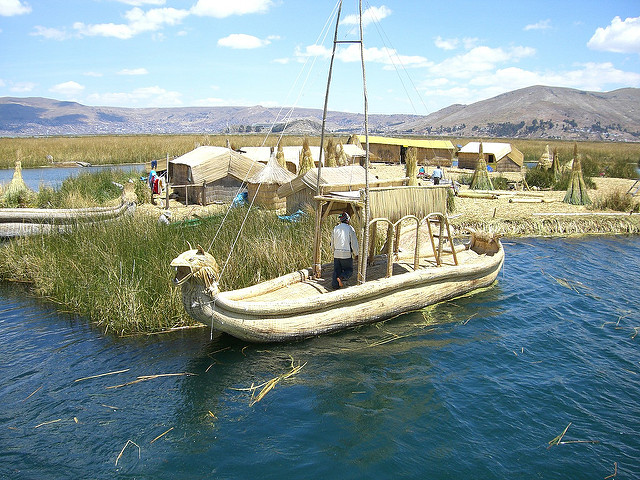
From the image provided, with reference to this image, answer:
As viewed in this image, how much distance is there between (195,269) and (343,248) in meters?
2.75

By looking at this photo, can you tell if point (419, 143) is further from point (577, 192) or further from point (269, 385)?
point (269, 385)

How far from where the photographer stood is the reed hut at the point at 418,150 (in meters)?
35.3

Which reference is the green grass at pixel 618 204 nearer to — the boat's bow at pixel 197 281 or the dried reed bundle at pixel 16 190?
the boat's bow at pixel 197 281

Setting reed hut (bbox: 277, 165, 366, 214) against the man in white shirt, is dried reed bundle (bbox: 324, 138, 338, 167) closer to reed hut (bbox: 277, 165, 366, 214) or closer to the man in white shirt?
reed hut (bbox: 277, 165, 366, 214)

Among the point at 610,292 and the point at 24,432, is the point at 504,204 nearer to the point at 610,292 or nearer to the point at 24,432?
the point at 610,292

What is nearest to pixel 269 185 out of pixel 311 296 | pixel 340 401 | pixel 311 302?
pixel 311 296

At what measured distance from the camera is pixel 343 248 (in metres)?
8.39

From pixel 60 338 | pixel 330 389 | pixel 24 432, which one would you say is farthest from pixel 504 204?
pixel 24 432

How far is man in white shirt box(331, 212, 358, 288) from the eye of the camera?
838 centimetres

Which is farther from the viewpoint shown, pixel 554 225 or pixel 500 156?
pixel 500 156

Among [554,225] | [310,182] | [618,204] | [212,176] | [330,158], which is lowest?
[554,225]

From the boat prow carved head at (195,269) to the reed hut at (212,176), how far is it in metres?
10.7

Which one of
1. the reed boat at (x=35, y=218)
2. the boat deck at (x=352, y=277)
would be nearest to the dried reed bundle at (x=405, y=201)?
the boat deck at (x=352, y=277)

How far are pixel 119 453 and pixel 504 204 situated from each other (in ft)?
54.3
